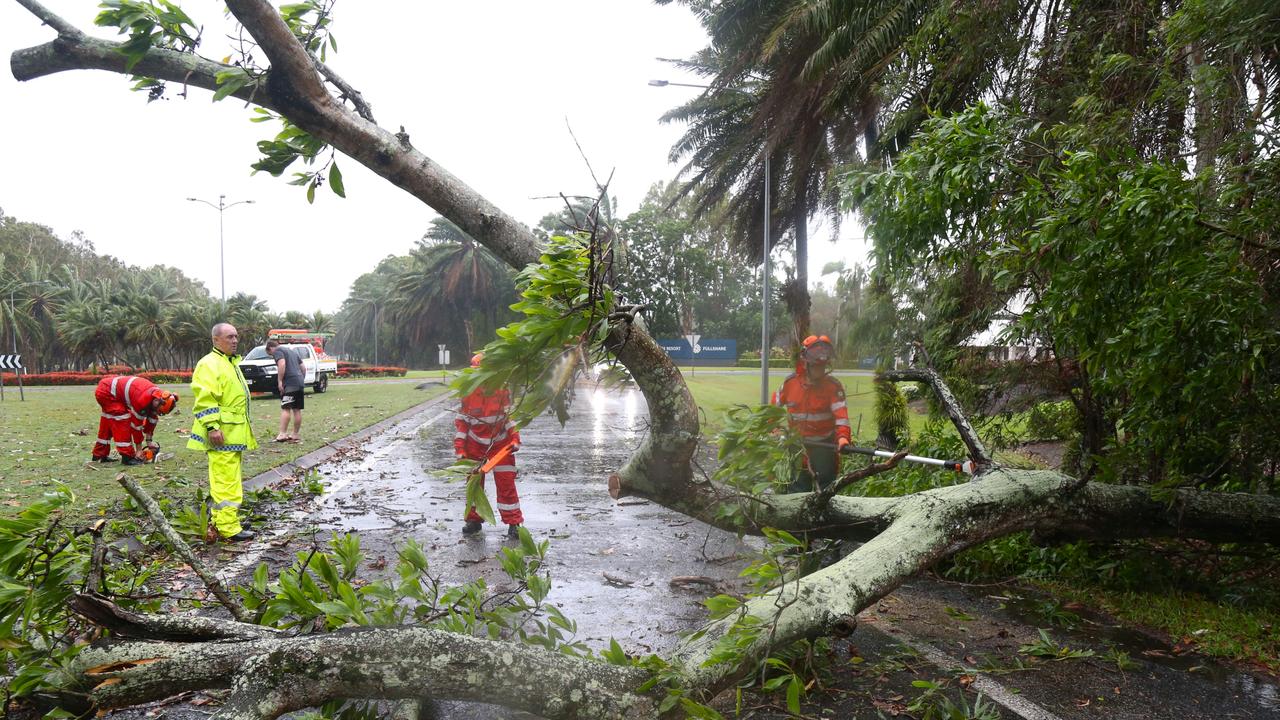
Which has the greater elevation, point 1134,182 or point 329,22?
point 329,22

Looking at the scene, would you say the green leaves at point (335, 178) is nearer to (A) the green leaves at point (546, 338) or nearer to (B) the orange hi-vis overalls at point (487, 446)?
(A) the green leaves at point (546, 338)

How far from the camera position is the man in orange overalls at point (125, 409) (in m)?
9.52

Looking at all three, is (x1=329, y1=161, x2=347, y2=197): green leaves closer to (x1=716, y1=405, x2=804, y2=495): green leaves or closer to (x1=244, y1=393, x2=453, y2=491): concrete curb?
(x1=716, y1=405, x2=804, y2=495): green leaves

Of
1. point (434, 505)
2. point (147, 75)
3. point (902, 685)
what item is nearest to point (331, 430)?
point (434, 505)

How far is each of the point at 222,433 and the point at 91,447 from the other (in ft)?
24.7

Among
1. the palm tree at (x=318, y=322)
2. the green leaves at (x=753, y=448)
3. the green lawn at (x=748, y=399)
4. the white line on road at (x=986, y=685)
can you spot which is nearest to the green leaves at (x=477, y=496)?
the green lawn at (x=748, y=399)

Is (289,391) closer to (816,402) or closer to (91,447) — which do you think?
(91,447)

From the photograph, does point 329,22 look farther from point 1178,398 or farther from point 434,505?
point 434,505

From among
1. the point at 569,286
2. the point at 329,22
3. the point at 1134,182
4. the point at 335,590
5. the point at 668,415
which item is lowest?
the point at 335,590

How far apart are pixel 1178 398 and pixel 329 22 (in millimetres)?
4855

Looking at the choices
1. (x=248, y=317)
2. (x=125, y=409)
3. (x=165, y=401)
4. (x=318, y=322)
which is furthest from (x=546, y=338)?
(x=318, y=322)

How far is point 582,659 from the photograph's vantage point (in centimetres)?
262

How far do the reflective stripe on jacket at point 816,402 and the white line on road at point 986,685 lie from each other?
2.50 meters

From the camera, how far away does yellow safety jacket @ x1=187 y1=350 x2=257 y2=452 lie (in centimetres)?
619
